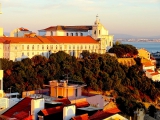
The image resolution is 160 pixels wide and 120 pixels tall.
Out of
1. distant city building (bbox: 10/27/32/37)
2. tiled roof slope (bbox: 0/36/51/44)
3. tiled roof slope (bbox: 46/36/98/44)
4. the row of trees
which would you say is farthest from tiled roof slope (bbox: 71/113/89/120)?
distant city building (bbox: 10/27/32/37)

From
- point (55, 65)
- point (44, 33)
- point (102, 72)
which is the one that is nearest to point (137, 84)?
point (102, 72)

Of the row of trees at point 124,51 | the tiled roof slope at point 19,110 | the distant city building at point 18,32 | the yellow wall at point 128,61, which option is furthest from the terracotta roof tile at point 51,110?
the distant city building at point 18,32

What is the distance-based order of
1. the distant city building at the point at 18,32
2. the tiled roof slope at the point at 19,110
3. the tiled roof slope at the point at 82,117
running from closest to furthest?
the tiled roof slope at the point at 82,117, the tiled roof slope at the point at 19,110, the distant city building at the point at 18,32

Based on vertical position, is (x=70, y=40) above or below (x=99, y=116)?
above

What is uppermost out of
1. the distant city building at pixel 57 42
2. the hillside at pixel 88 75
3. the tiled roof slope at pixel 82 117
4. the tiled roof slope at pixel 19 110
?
the distant city building at pixel 57 42

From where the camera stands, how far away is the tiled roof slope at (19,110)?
10.1 metres

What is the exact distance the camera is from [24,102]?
11602 millimetres

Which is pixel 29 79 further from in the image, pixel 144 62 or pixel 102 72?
pixel 144 62

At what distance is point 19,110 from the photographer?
10844 mm

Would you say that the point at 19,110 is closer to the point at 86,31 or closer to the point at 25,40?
the point at 25,40

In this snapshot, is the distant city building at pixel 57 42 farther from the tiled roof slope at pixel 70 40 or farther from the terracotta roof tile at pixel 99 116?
the terracotta roof tile at pixel 99 116

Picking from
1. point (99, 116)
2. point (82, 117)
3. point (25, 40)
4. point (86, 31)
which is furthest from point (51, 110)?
point (86, 31)

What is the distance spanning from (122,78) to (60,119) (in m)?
29.6

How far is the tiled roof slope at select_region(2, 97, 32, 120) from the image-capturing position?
1013 cm
